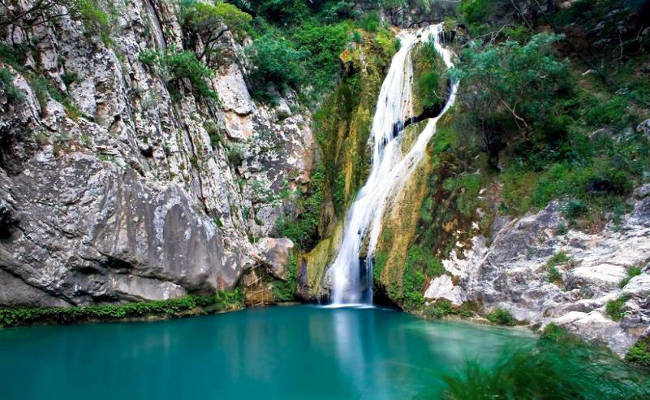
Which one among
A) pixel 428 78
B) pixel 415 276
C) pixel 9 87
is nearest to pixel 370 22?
pixel 428 78

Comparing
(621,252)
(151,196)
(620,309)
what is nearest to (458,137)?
→ (621,252)

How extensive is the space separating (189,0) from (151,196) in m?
10.4

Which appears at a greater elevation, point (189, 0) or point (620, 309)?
point (189, 0)

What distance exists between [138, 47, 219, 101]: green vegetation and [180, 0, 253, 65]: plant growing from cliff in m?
2.27

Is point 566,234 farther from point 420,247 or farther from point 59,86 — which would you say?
point 59,86

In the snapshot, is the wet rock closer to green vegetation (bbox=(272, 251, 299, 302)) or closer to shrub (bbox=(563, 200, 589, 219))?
green vegetation (bbox=(272, 251, 299, 302))

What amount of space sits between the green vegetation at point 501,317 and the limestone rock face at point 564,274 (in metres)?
0.14

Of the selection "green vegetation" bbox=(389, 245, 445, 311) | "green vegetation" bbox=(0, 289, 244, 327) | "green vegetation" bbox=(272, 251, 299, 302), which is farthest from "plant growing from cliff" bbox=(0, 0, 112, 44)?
"green vegetation" bbox=(389, 245, 445, 311)

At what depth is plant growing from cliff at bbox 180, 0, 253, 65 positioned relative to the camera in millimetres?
19845

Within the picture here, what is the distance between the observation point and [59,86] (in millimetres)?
13898

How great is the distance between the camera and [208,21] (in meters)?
20.4

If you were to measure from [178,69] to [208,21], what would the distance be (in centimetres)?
391

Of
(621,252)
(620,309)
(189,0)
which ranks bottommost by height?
(620,309)

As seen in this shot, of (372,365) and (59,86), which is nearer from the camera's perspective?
(372,365)
